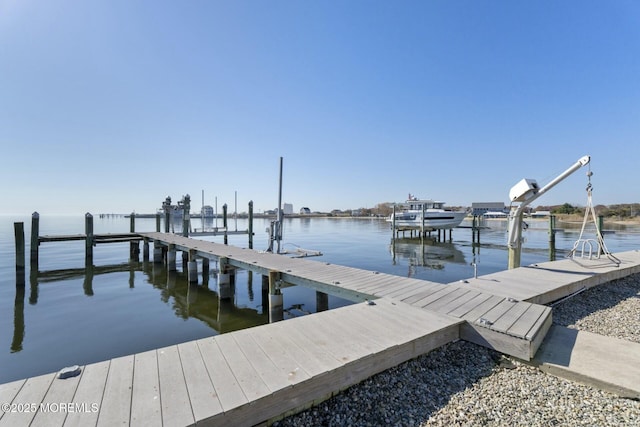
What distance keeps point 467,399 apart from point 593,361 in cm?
148

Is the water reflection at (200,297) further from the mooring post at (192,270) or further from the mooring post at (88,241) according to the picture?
the mooring post at (88,241)

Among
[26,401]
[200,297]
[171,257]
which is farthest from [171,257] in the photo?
[26,401]

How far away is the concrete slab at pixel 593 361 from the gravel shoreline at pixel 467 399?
0.08 metres

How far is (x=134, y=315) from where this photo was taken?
7305 mm

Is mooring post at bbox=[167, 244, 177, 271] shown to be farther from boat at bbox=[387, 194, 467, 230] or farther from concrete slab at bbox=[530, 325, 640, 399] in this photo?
boat at bbox=[387, 194, 467, 230]

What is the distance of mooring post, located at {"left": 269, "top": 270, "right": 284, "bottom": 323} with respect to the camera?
249 inches

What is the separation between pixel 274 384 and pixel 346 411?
0.62 meters

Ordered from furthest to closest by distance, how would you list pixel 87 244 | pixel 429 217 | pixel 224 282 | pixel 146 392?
1. pixel 429 217
2. pixel 87 244
3. pixel 224 282
4. pixel 146 392

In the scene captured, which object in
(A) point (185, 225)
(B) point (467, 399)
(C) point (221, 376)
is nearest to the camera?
(C) point (221, 376)

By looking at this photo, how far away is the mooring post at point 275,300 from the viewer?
20.7ft

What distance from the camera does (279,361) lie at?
253 cm

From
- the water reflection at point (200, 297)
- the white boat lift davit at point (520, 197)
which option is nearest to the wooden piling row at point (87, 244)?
the water reflection at point (200, 297)

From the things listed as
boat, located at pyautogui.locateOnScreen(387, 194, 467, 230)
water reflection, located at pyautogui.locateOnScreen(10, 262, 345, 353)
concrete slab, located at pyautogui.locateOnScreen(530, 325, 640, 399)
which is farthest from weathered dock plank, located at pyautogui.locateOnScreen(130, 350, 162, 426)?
boat, located at pyautogui.locateOnScreen(387, 194, 467, 230)

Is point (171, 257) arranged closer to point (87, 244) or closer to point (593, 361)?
point (87, 244)
